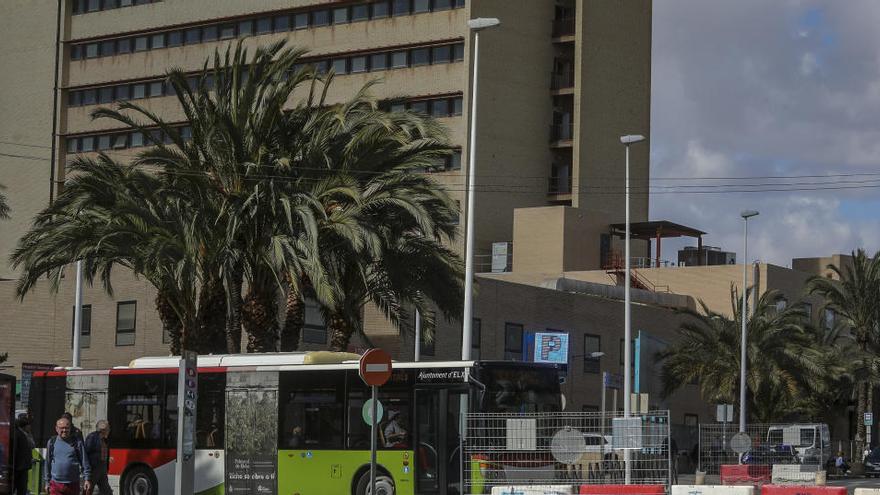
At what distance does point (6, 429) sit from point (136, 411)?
8.31m

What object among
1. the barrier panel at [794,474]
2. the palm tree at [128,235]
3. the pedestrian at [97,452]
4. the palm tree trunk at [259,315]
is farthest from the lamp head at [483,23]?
the pedestrian at [97,452]

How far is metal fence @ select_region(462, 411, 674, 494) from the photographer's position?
723 inches

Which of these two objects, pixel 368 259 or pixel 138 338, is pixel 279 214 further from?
pixel 138 338

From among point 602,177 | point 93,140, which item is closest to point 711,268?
point 602,177

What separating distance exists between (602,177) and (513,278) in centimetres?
1162

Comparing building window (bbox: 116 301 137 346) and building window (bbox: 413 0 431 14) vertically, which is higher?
building window (bbox: 413 0 431 14)

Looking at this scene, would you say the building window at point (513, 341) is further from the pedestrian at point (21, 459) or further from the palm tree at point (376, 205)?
the pedestrian at point (21, 459)

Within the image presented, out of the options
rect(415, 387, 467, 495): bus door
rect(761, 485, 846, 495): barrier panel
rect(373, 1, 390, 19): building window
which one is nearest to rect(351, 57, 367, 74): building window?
rect(373, 1, 390, 19): building window

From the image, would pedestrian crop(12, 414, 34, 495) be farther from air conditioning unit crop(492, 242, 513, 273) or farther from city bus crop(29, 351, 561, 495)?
air conditioning unit crop(492, 242, 513, 273)

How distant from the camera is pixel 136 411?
96.2 ft

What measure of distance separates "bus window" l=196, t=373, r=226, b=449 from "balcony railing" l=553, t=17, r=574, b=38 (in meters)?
57.5

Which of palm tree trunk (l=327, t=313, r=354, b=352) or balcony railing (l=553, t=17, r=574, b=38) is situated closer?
palm tree trunk (l=327, t=313, r=354, b=352)

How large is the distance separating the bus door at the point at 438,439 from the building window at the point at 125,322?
93.1 ft

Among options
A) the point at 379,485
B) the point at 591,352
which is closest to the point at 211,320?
the point at 379,485
